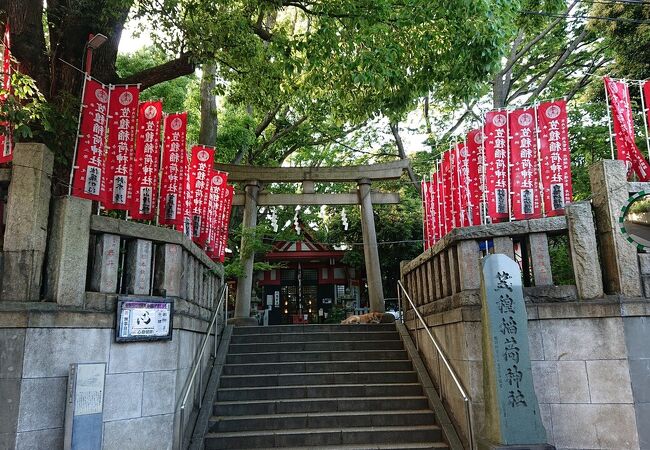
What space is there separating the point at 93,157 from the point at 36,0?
2.63m

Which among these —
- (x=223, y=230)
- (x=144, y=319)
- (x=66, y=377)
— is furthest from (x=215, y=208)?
(x=66, y=377)

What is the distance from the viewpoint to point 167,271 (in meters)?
6.34

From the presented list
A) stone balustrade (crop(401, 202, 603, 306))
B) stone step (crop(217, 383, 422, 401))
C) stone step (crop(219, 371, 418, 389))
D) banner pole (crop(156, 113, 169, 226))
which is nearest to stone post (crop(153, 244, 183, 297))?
banner pole (crop(156, 113, 169, 226))

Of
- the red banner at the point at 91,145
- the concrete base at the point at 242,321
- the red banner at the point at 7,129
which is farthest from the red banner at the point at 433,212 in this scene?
the red banner at the point at 7,129

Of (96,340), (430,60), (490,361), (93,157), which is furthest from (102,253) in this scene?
(430,60)

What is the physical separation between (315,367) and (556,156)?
572cm

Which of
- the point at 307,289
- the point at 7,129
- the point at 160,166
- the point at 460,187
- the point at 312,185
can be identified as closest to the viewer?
the point at 7,129

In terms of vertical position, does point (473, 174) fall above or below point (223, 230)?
above

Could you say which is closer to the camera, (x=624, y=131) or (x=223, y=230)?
(x=624, y=131)

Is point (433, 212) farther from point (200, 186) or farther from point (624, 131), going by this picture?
point (200, 186)

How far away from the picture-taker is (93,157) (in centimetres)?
645

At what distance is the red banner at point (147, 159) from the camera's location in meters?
7.38

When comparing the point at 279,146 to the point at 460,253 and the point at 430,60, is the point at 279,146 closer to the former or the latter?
the point at 430,60

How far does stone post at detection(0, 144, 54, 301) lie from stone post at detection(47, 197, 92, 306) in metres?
0.11
